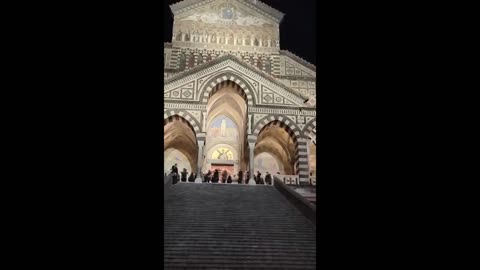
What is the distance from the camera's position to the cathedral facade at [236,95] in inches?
805

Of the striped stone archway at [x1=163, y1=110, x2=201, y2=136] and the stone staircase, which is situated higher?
the striped stone archway at [x1=163, y1=110, x2=201, y2=136]

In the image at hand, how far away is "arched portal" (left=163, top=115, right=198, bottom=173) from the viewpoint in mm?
24245

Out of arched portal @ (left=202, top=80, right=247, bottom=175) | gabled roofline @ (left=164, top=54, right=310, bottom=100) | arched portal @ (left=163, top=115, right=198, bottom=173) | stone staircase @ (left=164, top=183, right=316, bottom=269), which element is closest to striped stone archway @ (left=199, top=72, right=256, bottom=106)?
gabled roofline @ (left=164, top=54, right=310, bottom=100)

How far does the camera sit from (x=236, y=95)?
2256 centimetres

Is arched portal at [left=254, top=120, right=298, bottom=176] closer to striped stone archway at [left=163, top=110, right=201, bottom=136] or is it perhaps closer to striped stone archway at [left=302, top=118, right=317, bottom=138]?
striped stone archway at [left=302, top=118, right=317, bottom=138]

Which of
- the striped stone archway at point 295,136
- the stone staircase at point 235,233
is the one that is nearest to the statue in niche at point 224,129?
the striped stone archway at point 295,136

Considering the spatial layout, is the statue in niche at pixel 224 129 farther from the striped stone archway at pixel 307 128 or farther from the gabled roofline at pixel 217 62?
the striped stone archway at pixel 307 128

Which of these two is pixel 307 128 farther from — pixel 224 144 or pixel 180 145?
pixel 180 145

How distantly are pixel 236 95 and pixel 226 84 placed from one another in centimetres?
137

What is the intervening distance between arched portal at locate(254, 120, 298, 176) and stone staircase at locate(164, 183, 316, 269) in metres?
8.89
